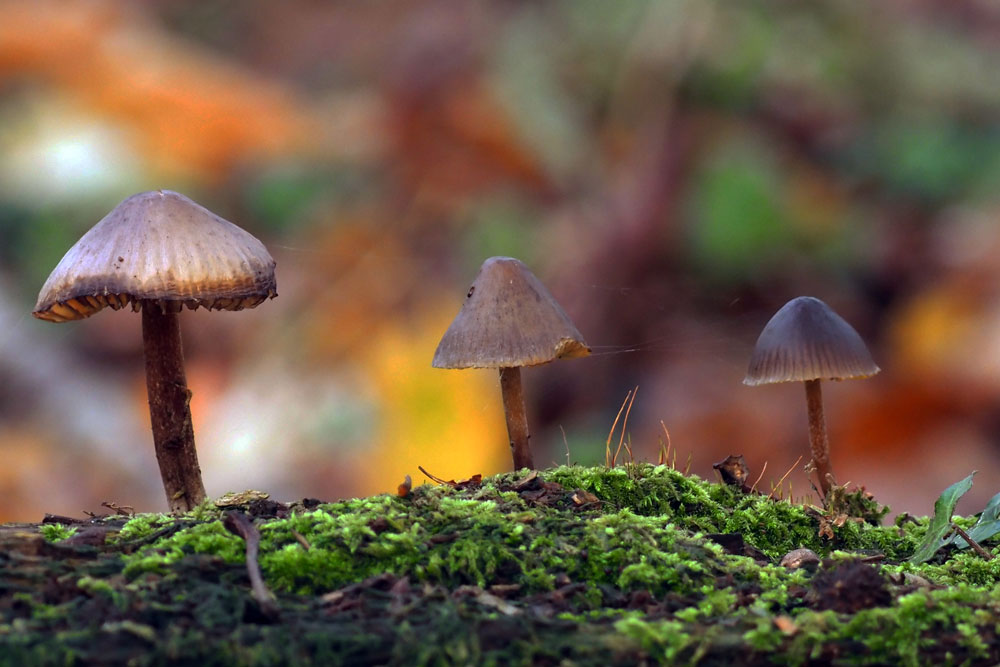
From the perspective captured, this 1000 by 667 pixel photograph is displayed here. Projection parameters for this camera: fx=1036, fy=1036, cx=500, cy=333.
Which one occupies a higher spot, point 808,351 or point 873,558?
point 808,351

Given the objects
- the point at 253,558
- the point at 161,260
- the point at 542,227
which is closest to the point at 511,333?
the point at 161,260

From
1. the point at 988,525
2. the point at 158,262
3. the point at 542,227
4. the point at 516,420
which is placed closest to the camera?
the point at 158,262

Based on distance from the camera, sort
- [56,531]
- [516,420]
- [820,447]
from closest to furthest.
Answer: [56,531], [516,420], [820,447]

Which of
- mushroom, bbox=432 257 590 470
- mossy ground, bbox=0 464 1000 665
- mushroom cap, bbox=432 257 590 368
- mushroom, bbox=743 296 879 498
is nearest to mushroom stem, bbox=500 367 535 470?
mushroom, bbox=432 257 590 470

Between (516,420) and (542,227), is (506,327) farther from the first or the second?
(542,227)

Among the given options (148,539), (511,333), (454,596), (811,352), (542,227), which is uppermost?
(542,227)

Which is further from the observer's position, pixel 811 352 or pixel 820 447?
pixel 820 447

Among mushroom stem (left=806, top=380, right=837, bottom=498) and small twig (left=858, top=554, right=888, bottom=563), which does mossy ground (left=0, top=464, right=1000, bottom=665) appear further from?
mushroom stem (left=806, top=380, right=837, bottom=498)
